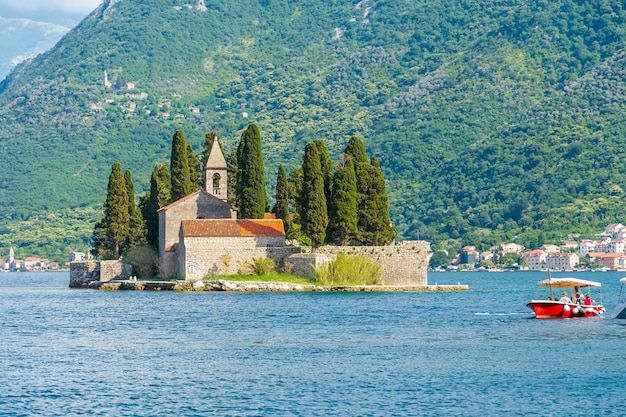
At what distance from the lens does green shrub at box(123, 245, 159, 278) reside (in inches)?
3339

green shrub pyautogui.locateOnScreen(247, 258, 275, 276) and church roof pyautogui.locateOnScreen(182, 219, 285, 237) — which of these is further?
green shrub pyautogui.locateOnScreen(247, 258, 275, 276)

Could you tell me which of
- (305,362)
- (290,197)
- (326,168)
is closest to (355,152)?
(326,168)

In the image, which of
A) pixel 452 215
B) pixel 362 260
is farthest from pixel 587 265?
pixel 362 260

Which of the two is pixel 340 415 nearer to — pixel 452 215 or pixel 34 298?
pixel 34 298

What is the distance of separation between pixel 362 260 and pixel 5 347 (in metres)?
35.0

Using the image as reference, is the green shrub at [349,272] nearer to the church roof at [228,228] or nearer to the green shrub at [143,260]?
the church roof at [228,228]

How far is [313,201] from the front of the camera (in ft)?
256

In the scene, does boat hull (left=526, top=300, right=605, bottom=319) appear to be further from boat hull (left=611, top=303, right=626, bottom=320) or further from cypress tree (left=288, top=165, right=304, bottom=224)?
cypress tree (left=288, top=165, right=304, bottom=224)

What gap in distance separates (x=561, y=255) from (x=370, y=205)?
3686 inches

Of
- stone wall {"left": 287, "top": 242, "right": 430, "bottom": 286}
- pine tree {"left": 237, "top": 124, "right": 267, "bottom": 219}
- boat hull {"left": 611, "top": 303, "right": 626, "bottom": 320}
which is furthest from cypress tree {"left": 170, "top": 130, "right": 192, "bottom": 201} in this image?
boat hull {"left": 611, "top": 303, "right": 626, "bottom": 320}

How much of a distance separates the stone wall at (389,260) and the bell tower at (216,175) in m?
9.29

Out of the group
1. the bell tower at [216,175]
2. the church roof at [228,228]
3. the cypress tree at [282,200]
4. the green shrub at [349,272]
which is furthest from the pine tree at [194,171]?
the green shrub at [349,272]

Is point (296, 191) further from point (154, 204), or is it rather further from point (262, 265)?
point (262, 265)

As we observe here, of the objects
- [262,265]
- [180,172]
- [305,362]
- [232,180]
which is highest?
[232,180]
